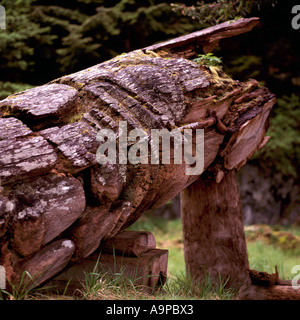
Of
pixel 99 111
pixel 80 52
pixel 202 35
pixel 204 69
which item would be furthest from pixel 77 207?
pixel 80 52

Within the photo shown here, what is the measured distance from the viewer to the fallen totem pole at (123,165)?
8.91 feet

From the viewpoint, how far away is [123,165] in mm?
3201

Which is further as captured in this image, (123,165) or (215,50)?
(215,50)

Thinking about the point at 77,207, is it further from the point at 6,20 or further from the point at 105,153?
the point at 6,20

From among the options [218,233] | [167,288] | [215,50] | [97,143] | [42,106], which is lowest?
[167,288]

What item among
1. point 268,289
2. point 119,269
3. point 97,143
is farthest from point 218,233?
point 97,143

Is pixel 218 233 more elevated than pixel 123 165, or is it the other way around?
pixel 123 165

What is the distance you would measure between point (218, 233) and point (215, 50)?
5.12m

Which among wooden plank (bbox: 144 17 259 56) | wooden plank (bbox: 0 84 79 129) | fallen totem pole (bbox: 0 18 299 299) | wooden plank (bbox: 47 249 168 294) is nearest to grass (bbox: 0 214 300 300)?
wooden plank (bbox: 47 249 168 294)

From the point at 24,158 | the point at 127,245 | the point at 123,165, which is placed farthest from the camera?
the point at 127,245

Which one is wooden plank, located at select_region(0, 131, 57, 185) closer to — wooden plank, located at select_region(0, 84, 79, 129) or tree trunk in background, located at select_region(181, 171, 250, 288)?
wooden plank, located at select_region(0, 84, 79, 129)

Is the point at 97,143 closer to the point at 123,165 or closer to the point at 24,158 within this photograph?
the point at 123,165

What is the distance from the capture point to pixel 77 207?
9.45ft

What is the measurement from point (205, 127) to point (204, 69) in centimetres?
68
